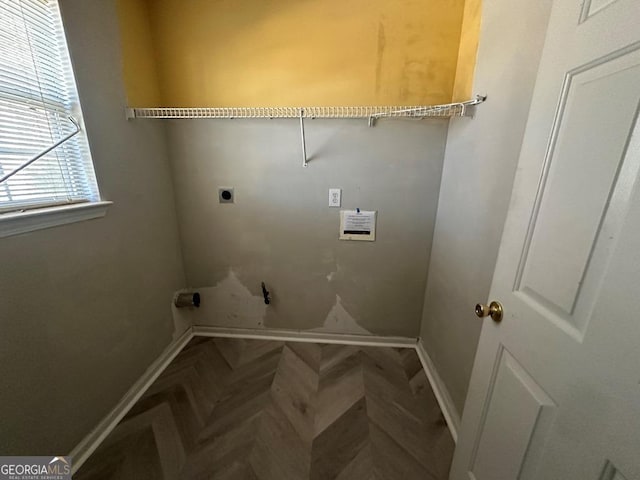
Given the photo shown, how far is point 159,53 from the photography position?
1.57 m

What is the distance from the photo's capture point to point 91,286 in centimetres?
121

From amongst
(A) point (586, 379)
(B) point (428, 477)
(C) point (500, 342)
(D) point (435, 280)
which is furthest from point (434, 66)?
(B) point (428, 477)

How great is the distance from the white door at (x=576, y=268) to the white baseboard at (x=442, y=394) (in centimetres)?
61

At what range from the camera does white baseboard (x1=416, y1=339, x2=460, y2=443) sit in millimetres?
1347

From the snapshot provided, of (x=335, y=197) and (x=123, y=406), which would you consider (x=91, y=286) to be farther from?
(x=335, y=197)

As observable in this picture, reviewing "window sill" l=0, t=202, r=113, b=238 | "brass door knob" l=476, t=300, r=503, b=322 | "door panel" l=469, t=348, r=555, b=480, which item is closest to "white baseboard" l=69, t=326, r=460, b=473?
"door panel" l=469, t=348, r=555, b=480

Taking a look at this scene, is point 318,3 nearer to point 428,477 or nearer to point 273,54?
point 273,54

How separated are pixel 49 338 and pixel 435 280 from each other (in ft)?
6.86

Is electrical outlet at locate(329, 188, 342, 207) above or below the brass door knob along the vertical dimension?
above

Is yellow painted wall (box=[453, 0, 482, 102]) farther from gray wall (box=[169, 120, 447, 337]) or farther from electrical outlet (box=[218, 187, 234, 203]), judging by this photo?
electrical outlet (box=[218, 187, 234, 203])

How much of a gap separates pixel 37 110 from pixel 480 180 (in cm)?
200

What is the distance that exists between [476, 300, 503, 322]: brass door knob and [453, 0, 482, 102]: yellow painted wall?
112 centimetres

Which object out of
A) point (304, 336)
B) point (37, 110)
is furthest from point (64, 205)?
point (304, 336)
